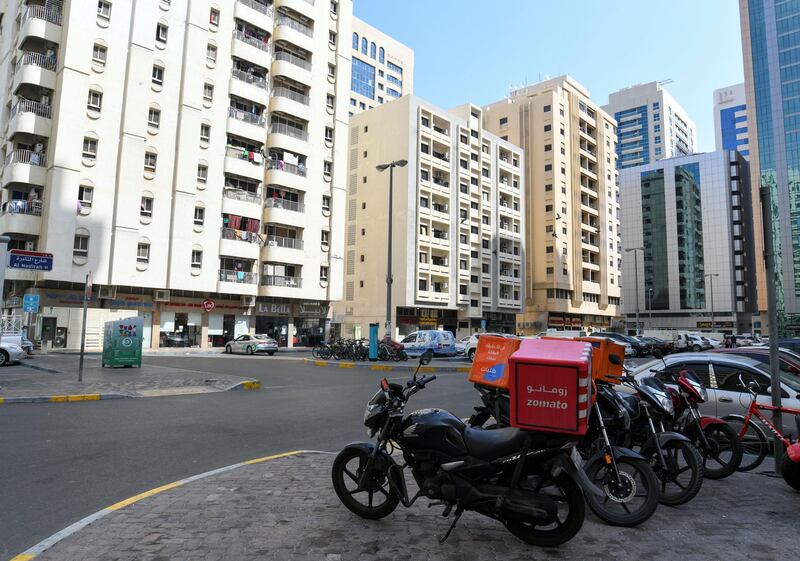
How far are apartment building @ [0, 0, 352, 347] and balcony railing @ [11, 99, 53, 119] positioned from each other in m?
0.11

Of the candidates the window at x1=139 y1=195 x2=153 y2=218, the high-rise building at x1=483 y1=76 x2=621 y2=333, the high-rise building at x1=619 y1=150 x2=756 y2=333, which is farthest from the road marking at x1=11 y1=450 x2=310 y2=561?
the high-rise building at x1=619 y1=150 x2=756 y2=333

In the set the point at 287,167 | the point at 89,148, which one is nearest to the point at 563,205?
the point at 287,167

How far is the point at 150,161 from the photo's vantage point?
3688 centimetres

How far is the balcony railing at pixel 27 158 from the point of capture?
33.4 metres

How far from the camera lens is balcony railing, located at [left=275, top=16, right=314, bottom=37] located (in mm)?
44562

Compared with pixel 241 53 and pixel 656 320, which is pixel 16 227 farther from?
pixel 656 320

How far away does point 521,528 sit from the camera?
397 centimetres

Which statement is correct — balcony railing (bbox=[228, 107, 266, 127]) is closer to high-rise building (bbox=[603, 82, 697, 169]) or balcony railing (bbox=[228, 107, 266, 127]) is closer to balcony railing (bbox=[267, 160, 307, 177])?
balcony railing (bbox=[267, 160, 307, 177])

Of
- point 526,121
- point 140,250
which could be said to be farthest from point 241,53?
point 526,121

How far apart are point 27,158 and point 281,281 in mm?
18253

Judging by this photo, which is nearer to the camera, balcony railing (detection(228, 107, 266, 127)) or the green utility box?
the green utility box

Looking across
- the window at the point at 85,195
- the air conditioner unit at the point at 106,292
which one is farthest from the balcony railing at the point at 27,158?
the air conditioner unit at the point at 106,292

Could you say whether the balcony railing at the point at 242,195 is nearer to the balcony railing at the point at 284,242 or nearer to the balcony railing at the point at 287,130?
the balcony railing at the point at 284,242

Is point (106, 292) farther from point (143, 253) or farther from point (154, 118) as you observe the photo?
point (154, 118)
